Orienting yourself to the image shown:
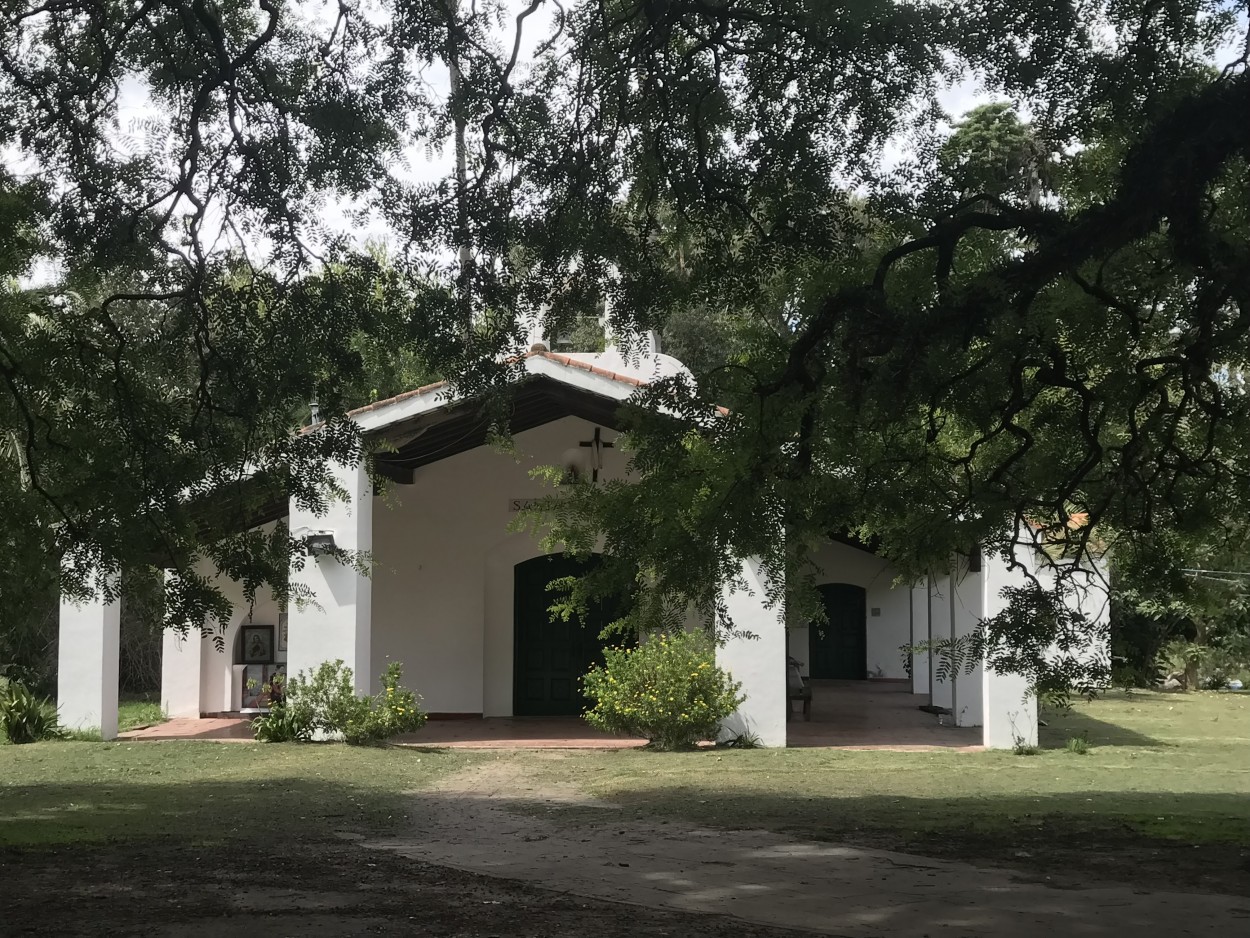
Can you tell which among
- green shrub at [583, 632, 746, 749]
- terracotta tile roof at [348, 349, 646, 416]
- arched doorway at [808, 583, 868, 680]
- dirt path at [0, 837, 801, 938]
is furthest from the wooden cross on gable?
arched doorway at [808, 583, 868, 680]

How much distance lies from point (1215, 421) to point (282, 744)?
1074 cm

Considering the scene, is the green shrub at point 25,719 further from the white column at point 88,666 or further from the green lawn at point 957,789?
the green lawn at point 957,789

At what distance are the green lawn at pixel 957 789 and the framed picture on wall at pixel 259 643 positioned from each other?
6.38 meters

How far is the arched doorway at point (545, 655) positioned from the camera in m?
18.5

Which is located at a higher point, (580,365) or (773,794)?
(580,365)

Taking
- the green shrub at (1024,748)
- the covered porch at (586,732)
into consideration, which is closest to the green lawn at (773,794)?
the green shrub at (1024,748)

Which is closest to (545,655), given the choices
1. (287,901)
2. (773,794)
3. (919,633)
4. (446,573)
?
(446,573)

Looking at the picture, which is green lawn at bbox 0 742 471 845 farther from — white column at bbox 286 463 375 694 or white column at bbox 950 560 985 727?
white column at bbox 950 560 985 727

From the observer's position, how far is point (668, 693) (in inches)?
564

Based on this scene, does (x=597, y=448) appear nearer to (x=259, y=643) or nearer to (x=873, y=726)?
(x=873, y=726)

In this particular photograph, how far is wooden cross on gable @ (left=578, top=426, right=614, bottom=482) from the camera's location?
1727 cm

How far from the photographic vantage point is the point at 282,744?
14.8 meters

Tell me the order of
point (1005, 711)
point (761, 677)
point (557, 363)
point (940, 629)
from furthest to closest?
point (940, 629) < point (1005, 711) < point (761, 677) < point (557, 363)

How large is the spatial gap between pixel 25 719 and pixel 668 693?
756cm
